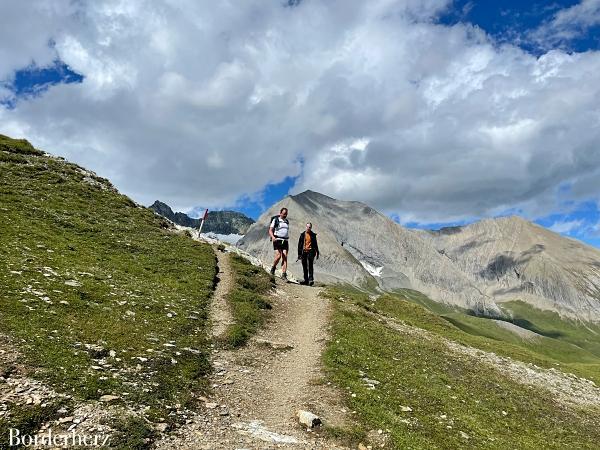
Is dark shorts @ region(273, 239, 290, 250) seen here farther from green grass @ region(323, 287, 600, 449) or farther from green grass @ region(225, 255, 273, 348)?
green grass @ region(323, 287, 600, 449)

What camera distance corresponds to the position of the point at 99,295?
763 inches

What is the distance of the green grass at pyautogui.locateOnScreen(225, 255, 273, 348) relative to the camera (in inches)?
814

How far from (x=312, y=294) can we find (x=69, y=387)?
953 inches

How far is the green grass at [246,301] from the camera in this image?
20.7m

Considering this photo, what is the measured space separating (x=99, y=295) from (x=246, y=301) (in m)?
9.40

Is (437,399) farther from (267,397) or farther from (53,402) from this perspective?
(53,402)

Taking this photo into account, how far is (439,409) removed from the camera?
1628cm

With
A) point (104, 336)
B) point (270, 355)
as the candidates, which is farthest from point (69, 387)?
point (270, 355)

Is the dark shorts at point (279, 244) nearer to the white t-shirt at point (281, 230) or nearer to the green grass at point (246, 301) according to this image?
the white t-shirt at point (281, 230)

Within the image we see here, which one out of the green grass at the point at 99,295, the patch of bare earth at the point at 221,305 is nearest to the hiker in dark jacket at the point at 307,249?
the patch of bare earth at the point at 221,305

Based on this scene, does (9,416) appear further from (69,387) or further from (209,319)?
(209,319)

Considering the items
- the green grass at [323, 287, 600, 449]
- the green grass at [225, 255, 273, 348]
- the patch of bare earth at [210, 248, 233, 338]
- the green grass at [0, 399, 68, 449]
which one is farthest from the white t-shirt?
the green grass at [0, 399, 68, 449]

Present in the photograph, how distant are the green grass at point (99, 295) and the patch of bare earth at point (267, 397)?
3.55ft

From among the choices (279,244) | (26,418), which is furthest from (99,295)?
(279,244)
